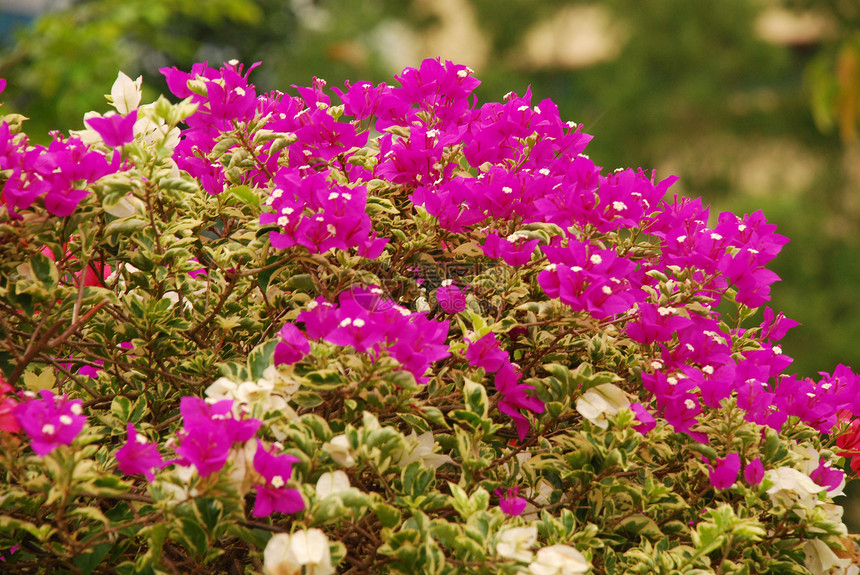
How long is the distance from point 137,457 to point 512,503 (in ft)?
1.81

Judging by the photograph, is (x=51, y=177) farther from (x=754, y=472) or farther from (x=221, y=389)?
(x=754, y=472)

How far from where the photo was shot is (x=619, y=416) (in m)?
1.25

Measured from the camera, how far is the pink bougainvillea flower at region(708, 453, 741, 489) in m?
1.34

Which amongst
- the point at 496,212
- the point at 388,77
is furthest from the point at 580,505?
A: the point at 388,77

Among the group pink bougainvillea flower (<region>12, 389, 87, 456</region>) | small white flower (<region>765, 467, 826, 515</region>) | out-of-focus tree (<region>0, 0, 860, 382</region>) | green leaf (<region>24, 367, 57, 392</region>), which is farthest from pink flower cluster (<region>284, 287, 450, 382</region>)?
out-of-focus tree (<region>0, 0, 860, 382</region>)

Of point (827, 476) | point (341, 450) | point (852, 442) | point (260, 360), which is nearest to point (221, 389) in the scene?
point (260, 360)

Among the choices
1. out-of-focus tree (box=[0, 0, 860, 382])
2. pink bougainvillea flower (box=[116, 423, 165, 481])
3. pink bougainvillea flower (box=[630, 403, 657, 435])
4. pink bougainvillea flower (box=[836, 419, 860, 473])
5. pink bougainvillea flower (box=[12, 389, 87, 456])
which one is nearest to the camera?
pink bougainvillea flower (box=[12, 389, 87, 456])

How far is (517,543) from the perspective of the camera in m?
1.06

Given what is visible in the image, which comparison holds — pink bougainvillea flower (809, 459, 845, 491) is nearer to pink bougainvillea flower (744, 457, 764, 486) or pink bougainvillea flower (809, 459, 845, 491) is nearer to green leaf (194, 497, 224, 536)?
pink bougainvillea flower (744, 457, 764, 486)

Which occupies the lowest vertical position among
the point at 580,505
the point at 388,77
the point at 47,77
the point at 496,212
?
the point at 580,505

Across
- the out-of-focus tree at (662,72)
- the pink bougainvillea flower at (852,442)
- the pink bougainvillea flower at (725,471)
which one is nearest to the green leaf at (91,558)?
the pink bougainvillea flower at (725,471)

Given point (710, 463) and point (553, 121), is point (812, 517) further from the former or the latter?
point (553, 121)

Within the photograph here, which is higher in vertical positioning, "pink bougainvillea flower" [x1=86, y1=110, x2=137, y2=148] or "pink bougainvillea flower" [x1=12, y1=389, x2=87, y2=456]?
"pink bougainvillea flower" [x1=86, y1=110, x2=137, y2=148]

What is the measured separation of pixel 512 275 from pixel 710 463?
45 centimetres
